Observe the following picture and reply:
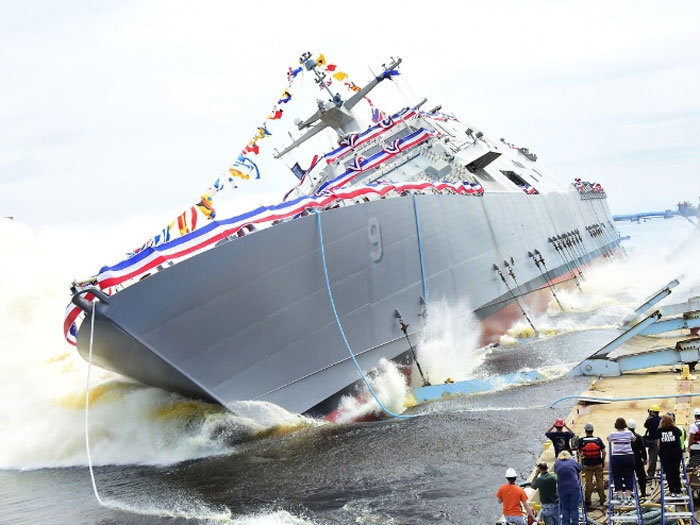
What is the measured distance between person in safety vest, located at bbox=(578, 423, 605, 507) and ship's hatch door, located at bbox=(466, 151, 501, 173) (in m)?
17.1

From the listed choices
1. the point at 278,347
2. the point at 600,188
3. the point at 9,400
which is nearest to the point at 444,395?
the point at 278,347

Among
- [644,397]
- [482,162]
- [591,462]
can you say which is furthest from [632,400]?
[482,162]

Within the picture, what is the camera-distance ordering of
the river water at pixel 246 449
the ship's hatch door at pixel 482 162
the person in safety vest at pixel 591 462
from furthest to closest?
the ship's hatch door at pixel 482 162, the river water at pixel 246 449, the person in safety vest at pixel 591 462

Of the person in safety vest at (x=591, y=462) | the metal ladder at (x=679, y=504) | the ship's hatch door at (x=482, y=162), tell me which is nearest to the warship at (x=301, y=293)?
the ship's hatch door at (x=482, y=162)

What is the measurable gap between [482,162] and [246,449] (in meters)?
15.3

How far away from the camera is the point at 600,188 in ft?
146

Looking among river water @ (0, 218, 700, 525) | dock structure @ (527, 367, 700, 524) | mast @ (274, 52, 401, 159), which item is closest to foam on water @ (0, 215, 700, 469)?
river water @ (0, 218, 700, 525)

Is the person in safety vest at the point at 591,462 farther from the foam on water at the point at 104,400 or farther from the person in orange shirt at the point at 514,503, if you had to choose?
the foam on water at the point at 104,400

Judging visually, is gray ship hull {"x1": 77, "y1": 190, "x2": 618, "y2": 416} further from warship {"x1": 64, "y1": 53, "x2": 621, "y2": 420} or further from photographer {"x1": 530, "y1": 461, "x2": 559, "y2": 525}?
photographer {"x1": 530, "y1": 461, "x2": 559, "y2": 525}

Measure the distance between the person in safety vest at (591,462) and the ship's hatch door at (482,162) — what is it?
1706 centimetres

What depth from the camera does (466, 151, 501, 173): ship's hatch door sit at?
23.7 meters

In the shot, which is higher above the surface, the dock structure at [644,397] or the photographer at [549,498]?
the photographer at [549,498]

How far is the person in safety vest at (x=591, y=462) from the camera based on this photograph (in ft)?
23.1

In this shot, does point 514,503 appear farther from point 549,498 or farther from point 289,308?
point 289,308
